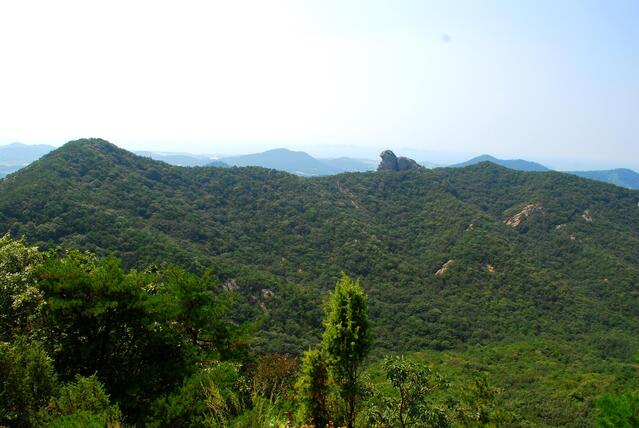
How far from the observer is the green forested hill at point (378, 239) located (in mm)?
58250

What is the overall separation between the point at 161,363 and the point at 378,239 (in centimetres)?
7968

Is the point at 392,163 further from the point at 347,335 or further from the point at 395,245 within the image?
the point at 347,335

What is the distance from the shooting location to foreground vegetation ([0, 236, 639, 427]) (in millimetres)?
10836

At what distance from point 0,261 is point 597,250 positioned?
334 ft

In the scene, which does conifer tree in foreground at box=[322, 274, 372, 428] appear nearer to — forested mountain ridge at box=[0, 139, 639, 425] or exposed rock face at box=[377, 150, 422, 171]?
forested mountain ridge at box=[0, 139, 639, 425]

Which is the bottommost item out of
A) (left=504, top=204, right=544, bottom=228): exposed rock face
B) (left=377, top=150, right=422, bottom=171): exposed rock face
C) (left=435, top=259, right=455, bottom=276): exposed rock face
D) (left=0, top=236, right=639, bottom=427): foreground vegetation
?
(left=435, top=259, right=455, bottom=276): exposed rock face

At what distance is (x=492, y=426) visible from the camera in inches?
835

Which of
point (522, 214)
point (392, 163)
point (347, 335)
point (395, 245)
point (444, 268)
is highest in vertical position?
point (392, 163)

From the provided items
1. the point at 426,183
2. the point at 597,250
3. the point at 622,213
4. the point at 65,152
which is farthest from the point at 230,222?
the point at 622,213

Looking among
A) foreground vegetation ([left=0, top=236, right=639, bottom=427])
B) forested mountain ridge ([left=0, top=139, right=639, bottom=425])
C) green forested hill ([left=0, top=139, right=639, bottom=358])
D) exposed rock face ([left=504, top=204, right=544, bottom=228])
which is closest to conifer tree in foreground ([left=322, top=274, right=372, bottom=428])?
foreground vegetation ([left=0, top=236, right=639, bottom=427])

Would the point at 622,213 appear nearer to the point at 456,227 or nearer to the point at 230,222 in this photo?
the point at 456,227

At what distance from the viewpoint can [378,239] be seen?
93.3 m

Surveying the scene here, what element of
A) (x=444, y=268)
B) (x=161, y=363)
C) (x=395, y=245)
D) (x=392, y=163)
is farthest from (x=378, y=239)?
(x=161, y=363)

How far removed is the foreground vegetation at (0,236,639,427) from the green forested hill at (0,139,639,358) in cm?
3219
